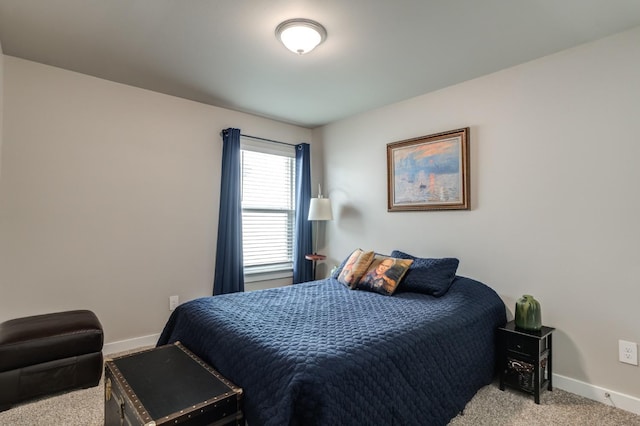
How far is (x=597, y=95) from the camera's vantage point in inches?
87.8

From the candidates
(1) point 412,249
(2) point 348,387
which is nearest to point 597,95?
(1) point 412,249

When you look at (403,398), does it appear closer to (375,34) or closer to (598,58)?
(375,34)

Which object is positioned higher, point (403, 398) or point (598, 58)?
point (598, 58)

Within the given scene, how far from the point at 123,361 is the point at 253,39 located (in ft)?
6.80

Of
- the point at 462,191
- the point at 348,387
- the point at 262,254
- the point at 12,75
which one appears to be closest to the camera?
the point at 348,387

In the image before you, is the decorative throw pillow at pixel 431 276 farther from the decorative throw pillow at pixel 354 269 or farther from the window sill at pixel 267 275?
the window sill at pixel 267 275

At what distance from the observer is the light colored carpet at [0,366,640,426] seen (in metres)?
1.93

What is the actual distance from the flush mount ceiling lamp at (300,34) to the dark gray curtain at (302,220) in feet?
6.54

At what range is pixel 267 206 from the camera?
3.95 m

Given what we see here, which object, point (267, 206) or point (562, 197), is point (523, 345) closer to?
point (562, 197)

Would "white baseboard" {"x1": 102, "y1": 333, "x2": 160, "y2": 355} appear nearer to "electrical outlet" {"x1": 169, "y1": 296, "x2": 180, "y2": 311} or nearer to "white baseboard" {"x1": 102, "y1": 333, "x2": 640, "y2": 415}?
"electrical outlet" {"x1": 169, "y1": 296, "x2": 180, "y2": 311}

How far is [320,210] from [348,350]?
235 cm

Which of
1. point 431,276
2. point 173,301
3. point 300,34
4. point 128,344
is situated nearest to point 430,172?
point 431,276

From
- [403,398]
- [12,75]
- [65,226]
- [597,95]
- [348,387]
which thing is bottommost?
[403,398]
